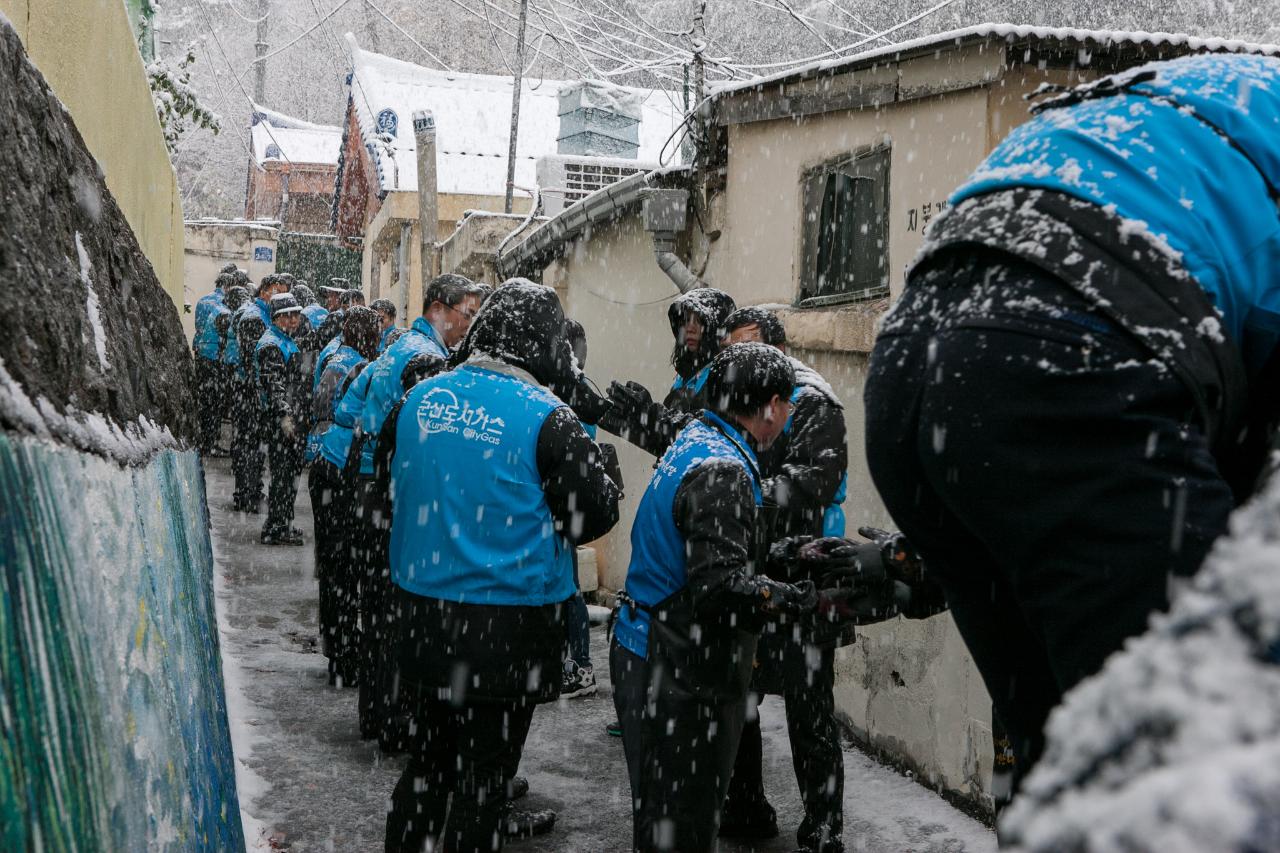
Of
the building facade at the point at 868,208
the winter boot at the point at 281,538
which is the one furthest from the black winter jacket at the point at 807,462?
the winter boot at the point at 281,538

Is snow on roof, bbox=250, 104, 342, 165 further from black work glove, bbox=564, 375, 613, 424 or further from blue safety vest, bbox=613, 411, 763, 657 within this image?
blue safety vest, bbox=613, 411, 763, 657

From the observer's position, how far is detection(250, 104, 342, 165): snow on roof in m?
44.8

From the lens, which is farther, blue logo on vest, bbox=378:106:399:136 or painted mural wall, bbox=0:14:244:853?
blue logo on vest, bbox=378:106:399:136

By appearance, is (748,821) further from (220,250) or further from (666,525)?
(220,250)

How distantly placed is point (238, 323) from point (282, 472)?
2.15m

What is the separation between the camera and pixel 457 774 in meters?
3.82

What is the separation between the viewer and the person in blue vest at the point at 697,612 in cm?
335

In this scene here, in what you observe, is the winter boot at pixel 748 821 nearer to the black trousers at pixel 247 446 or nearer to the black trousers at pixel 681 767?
the black trousers at pixel 681 767

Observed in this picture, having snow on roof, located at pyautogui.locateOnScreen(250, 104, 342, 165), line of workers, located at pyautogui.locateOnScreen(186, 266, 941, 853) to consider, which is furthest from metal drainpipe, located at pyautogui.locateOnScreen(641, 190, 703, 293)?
snow on roof, located at pyautogui.locateOnScreen(250, 104, 342, 165)

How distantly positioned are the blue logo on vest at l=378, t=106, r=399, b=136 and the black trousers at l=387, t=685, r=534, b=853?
2381cm

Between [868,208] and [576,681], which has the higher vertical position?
[868,208]

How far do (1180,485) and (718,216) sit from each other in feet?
22.9

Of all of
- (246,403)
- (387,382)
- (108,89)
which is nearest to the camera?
(108,89)

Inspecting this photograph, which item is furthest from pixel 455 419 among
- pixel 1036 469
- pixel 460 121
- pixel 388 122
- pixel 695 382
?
pixel 388 122
